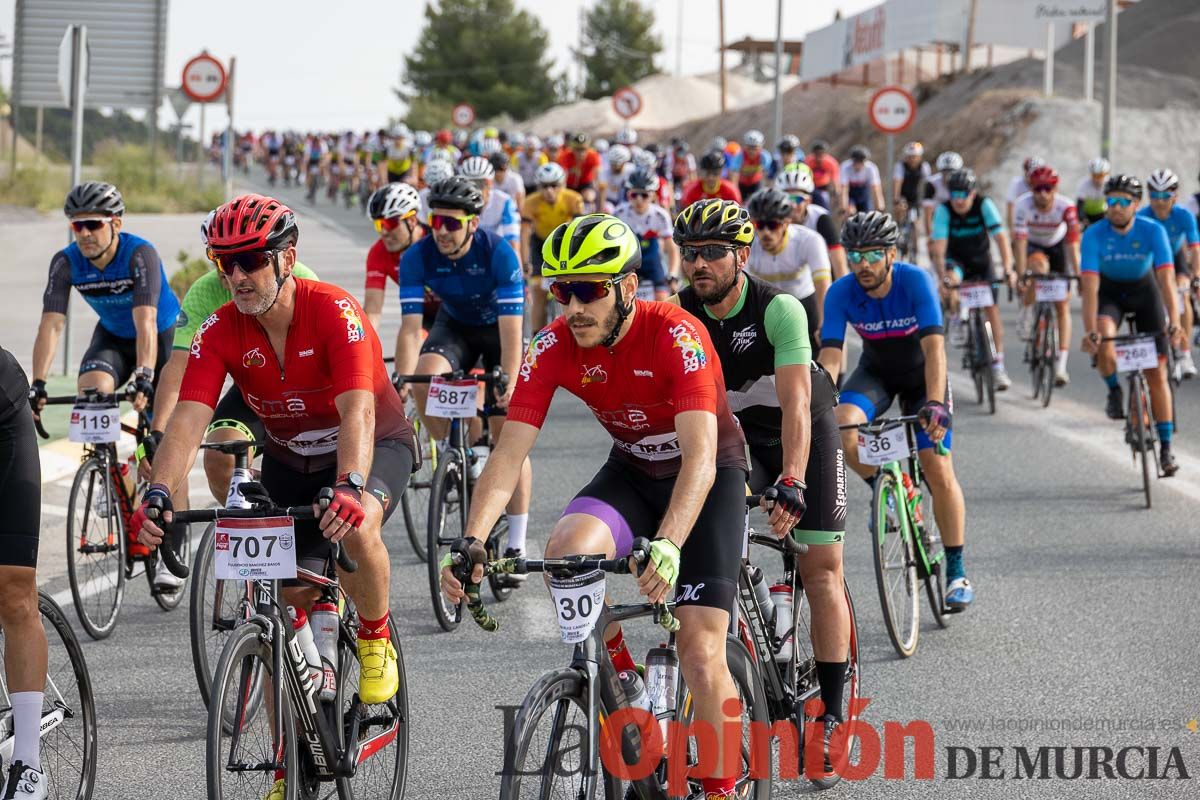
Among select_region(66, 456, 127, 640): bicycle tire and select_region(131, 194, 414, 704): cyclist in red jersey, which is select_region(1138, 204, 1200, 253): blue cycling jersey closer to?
select_region(66, 456, 127, 640): bicycle tire

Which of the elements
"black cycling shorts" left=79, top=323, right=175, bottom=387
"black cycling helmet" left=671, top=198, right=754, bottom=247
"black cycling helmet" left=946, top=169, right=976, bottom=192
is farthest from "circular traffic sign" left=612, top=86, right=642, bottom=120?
"black cycling helmet" left=671, top=198, right=754, bottom=247

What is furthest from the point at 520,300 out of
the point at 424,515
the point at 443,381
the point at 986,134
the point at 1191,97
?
the point at 1191,97

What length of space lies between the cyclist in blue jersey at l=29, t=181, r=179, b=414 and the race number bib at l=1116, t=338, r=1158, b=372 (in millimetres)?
6218

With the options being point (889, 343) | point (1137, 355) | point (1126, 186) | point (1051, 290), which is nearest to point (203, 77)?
point (1051, 290)

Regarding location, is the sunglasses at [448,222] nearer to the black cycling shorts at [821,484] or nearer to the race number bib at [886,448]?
the race number bib at [886,448]

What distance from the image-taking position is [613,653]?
4727mm

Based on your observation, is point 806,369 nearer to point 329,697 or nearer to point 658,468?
point 658,468

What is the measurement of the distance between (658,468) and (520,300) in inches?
155

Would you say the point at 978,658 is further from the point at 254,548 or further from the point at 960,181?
the point at 960,181

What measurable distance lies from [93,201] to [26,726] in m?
4.25

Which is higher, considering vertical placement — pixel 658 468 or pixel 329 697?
pixel 658 468

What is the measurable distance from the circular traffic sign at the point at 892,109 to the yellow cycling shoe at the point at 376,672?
65.3ft

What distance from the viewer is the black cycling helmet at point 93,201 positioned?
8430mm

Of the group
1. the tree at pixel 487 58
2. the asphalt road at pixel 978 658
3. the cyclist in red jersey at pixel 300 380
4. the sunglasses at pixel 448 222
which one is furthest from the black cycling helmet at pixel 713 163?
the tree at pixel 487 58
